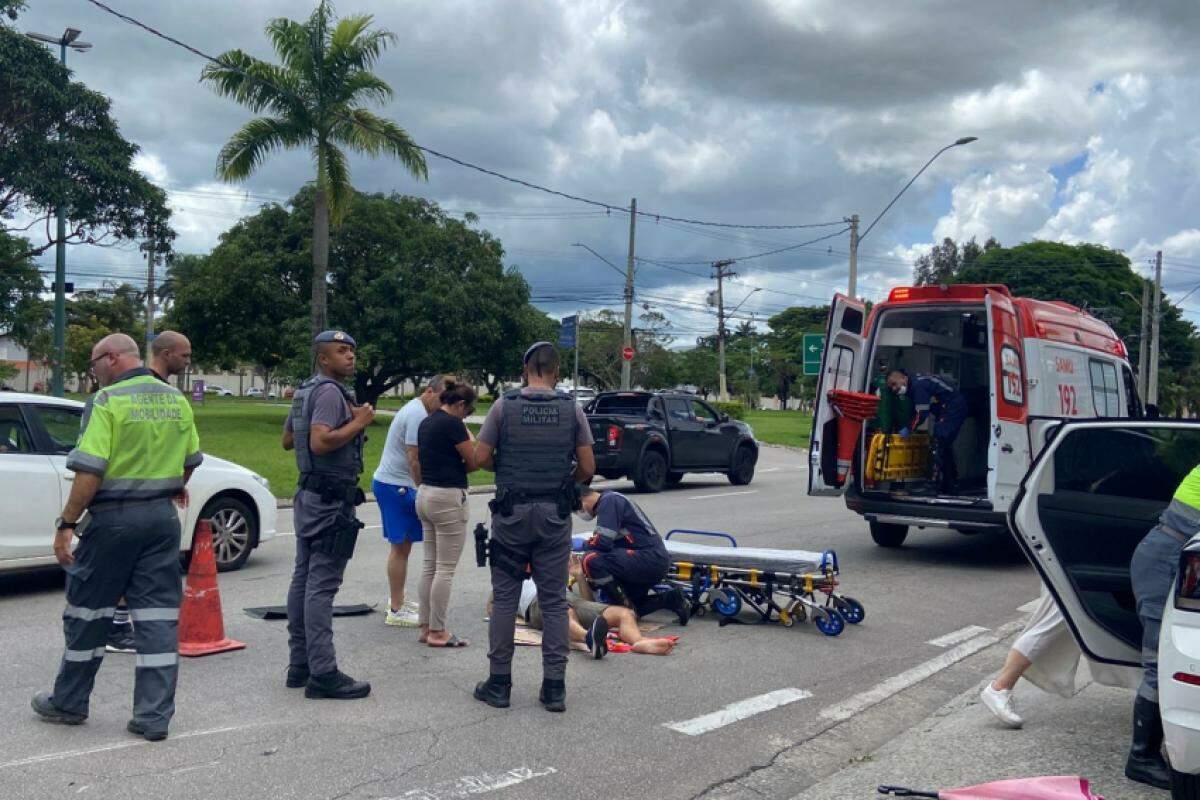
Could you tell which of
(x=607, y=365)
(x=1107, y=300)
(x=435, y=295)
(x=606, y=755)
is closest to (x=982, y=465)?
(x=606, y=755)

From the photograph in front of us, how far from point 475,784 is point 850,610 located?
3926 millimetres

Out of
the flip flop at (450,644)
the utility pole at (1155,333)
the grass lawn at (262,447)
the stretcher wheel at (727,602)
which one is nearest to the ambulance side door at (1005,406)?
the stretcher wheel at (727,602)

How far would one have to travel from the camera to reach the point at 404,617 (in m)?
7.32

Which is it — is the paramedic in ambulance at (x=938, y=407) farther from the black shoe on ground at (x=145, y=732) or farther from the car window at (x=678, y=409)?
the black shoe on ground at (x=145, y=732)

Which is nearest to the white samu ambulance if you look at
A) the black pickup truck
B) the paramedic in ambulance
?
the paramedic in ambulance

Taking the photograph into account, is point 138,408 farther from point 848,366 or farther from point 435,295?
point 435,295

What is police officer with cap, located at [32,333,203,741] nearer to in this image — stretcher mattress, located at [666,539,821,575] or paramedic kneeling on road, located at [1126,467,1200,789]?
stretcher mattress, located at [666,539,821,575]

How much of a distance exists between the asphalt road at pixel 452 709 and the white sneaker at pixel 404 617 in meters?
0.12

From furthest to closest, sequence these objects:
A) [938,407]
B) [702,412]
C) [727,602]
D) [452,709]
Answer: [702,412] → [938,407] → [727,602] → [452,709]

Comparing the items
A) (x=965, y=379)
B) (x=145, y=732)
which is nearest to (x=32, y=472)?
(x=145, y=732)

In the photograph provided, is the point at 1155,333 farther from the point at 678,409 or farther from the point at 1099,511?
the point at 1099,511

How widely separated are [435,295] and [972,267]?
161 feet

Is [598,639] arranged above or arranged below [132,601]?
below

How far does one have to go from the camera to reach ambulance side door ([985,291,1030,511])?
9797mm
